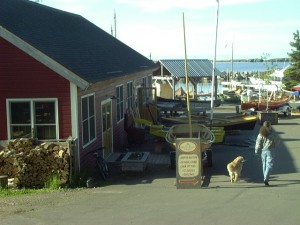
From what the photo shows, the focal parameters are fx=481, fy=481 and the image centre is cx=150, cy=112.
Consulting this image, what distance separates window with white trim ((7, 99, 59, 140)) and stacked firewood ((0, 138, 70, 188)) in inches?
31.9

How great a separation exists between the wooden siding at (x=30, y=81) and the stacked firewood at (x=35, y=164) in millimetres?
923

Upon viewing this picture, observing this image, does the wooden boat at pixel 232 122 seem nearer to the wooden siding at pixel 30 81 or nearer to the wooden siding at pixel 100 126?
the wooden siding at pixel 100 126

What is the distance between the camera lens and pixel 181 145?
13.0m

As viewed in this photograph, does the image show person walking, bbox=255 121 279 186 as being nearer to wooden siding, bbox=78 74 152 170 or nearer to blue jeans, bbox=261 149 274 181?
blue jeans, bbox=261 149 274 181

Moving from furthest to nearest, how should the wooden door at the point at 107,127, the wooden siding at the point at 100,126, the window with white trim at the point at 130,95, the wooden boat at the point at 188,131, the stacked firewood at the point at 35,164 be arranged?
the window with white trim at the point at 130,95, the wooden door at the point at 107,127, the wooden boat at the point at 188,131, the wooden siding at the point at 100,126, the stacked firewood at the point at 35,164

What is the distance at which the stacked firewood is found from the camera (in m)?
13.1

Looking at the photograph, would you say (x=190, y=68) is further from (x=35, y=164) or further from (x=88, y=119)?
(x=35, y=164)

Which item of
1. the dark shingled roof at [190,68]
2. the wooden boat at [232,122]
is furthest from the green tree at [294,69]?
the wooden boat at [232,122]

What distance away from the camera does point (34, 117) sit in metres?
14.0

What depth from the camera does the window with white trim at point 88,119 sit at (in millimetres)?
14766

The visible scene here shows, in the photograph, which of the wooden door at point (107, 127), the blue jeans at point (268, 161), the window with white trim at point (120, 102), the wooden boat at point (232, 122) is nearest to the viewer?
the blue jeans at point (268, 161)

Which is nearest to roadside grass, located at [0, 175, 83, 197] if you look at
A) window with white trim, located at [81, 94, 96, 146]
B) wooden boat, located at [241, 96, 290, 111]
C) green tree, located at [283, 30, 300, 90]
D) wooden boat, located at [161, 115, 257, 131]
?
window with white trim, located at [81, 94, 96, 146]

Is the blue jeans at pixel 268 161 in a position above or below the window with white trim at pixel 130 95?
below

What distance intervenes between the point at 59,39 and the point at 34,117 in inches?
157
